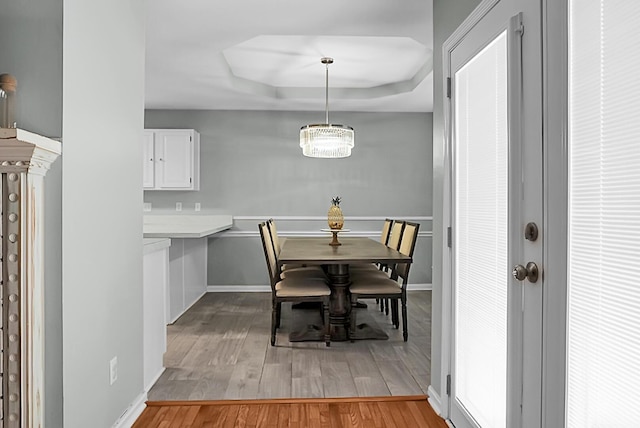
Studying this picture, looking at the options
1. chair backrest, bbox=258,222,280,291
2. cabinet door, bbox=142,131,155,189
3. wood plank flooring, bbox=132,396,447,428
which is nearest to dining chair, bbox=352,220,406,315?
chair backrest, bbox=258,222,280,291

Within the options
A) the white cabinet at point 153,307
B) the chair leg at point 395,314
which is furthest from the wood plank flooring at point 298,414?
the chair leg at point 395,314

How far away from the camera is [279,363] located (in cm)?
322

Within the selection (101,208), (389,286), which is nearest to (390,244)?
(389,286)

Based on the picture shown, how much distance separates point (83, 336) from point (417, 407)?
1684mm

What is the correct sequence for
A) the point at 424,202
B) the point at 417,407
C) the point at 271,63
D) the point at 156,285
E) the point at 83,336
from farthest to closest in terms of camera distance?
the point at 424,202, the point at 271,63, the point at 156,285, the point at 417,407, the point at 83,336

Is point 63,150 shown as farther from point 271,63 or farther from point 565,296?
point 271,63

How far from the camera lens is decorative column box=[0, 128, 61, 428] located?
1.22 meters

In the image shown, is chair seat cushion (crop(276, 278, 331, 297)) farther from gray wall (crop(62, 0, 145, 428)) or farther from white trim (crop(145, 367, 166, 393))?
gray wall (crop(62, 0, 145, 428))

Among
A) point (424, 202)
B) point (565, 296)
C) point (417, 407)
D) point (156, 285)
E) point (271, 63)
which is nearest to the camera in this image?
point (565, 296)

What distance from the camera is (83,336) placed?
1.83 m

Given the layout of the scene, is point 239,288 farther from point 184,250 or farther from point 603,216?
point 603,216

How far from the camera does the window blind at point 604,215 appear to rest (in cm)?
113

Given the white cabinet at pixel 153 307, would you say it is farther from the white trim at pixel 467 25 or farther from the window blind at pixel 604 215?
the window blind at pixel 604 215

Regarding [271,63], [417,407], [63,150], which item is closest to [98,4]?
[63,150]
